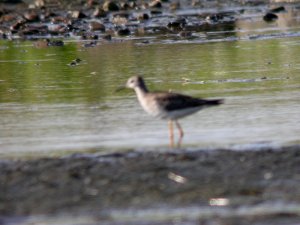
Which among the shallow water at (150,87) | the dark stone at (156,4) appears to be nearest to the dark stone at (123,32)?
the shallow water at (150,87)

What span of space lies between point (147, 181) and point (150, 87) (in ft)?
23.7

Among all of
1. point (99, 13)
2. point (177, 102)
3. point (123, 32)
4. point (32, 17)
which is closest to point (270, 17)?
point (123, 32)

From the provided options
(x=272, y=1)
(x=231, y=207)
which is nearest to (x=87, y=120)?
(x=231, y=207)

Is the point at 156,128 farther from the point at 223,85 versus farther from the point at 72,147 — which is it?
the point at 223,85

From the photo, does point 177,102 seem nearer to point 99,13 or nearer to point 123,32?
point 123,32

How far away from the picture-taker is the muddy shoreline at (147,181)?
10500 millimetres

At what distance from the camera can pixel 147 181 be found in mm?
11141

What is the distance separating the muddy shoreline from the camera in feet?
34.4

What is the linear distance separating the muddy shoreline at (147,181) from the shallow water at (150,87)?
92 centimetres

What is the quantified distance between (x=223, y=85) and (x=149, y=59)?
15.0ft

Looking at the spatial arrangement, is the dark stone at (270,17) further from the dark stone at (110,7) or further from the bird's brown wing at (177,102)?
the bird's brown wing at (177,102)

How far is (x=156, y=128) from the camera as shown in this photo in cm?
1466

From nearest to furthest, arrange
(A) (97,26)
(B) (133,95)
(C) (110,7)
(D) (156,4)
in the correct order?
(B) (133,95) < (A) (97,26) < (C) (110,7) < (D) (156,4)

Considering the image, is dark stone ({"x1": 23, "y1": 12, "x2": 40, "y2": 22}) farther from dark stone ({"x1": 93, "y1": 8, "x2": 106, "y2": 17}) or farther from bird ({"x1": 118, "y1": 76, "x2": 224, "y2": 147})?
bird ({"x1": 118, "y1": 76, "x2": 224, "y2": 147})
